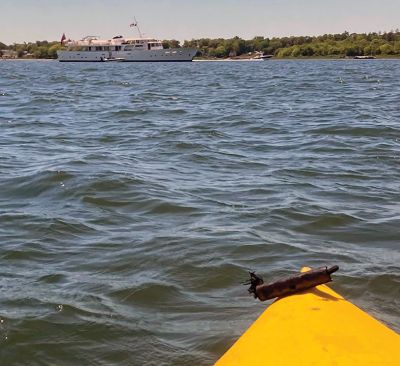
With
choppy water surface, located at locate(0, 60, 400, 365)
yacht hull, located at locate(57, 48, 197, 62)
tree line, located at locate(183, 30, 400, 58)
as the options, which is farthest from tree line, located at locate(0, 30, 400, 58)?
choppy water surface, located at locate(0, 60, 400, 365)

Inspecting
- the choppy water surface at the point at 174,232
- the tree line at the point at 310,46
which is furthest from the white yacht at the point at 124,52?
the choppy water surface at the point at 174,232

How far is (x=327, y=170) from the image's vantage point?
8930mm

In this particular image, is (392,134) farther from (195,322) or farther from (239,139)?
(195,322)

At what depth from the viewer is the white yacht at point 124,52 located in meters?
95.0

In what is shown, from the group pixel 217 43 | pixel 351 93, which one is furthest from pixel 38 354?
pixel 217 43

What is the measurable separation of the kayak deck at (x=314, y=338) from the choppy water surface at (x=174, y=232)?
0.78 metres

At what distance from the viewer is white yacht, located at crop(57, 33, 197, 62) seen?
312 feet

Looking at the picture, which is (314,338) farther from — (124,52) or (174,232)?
(124,52)

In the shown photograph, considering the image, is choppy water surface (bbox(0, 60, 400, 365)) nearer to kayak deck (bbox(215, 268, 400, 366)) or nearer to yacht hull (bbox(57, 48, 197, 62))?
kayak deck (bbox(215, 268, 400, 366))

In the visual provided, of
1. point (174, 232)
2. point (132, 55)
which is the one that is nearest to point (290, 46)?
point (132, 55)

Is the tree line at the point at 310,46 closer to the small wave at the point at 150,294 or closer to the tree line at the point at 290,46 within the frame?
the tree line at the point at 290,46

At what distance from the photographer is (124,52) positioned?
95312 mm

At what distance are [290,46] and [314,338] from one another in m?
130

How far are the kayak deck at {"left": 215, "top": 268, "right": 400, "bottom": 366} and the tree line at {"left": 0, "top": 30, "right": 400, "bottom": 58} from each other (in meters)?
114
